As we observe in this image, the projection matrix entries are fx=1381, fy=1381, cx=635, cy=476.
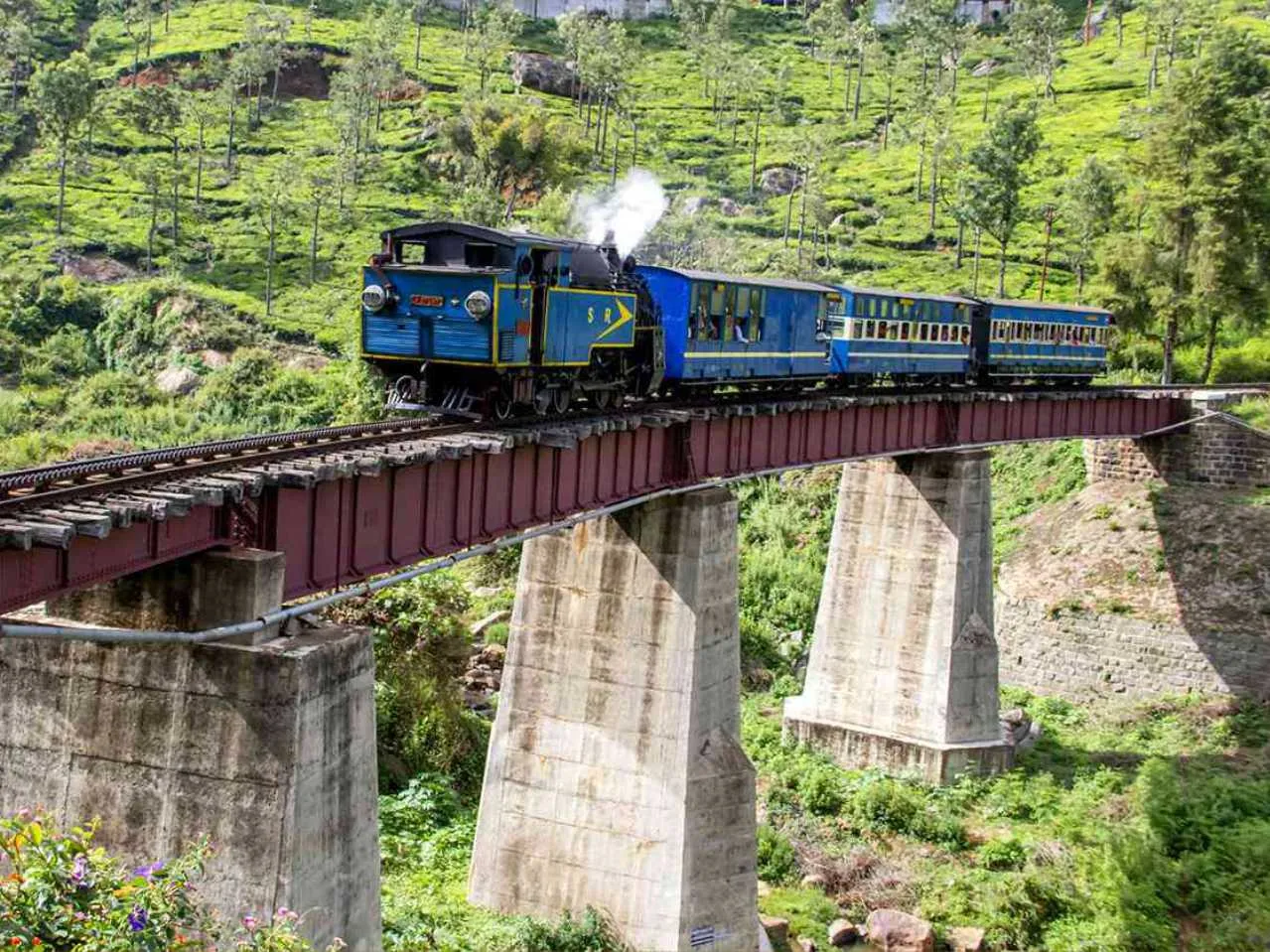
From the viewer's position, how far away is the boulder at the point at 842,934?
29.3 metres

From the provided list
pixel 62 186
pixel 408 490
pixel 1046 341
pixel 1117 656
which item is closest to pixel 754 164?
pixel 62 186

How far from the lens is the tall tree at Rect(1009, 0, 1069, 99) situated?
11631 cm

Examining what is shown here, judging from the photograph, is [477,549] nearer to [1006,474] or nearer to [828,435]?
[828,435]

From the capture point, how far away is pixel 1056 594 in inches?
1834

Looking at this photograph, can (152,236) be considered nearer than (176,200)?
Yes

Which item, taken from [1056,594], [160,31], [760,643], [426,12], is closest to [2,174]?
[160,31]

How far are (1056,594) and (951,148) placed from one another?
53.2 m

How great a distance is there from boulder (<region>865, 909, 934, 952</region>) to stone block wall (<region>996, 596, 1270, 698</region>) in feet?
56.2

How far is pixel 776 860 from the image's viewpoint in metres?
32.2

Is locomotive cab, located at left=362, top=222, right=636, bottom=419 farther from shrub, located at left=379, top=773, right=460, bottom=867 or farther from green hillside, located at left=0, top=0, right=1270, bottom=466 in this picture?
green hillside, located at left=0, top=0, right=1270, bottom=466

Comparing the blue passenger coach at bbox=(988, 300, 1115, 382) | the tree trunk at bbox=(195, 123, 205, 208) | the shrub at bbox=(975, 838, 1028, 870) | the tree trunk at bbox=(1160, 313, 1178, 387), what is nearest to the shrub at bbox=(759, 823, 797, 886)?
the shrub at bbox=(975, 838, 1028, 870)

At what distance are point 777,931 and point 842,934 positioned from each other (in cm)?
143

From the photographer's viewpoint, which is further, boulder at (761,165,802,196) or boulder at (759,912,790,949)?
boulder at (761,165,802,196)

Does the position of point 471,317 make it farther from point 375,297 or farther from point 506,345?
point 375,297
